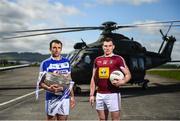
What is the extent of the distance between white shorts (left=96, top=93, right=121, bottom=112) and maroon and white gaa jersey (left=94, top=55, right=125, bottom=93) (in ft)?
0.30

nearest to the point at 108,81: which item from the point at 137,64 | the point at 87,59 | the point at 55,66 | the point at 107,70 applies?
the point at 107,70

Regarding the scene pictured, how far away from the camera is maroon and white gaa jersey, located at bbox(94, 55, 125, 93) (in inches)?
269

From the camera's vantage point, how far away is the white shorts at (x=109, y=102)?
687cm

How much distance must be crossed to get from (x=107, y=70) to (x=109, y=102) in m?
0.58

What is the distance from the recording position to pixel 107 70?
6832 millimetres

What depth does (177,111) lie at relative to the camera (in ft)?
42.0

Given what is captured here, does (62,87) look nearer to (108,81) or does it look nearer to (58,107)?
(58,107)

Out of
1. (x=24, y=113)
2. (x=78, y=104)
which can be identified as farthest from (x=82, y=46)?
(x=24, y=113)

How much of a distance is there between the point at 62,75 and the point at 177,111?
7178mm

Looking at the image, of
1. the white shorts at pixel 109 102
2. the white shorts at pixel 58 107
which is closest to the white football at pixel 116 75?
the white shorts at pixel 109 102

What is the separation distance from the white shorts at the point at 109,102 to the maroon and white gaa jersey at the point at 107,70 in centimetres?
9

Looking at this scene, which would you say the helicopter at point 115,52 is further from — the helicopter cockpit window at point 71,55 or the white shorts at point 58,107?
A: the white shorts at point 58,107

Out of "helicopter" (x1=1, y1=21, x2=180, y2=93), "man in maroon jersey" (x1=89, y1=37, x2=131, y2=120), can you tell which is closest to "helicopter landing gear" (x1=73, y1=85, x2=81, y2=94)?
"helicopter" (x1=1, y1=21, x2=180, y2=93)

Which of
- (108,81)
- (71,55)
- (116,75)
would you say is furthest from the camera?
(71,55)
